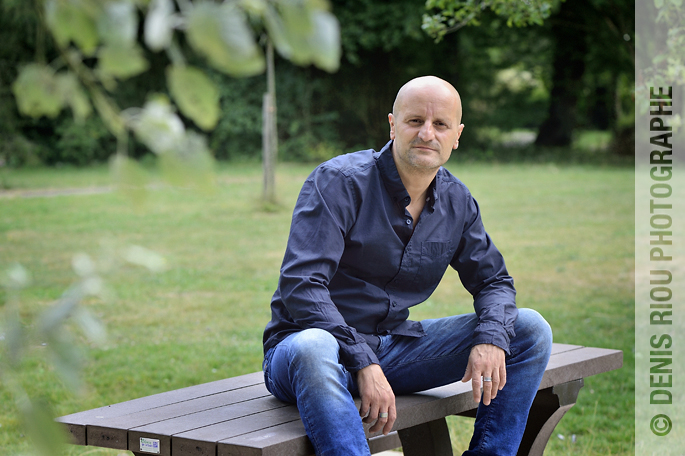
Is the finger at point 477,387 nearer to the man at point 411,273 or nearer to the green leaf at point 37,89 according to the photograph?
the man at point 411,273

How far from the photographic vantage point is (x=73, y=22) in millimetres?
730

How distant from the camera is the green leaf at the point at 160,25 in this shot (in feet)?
2.17

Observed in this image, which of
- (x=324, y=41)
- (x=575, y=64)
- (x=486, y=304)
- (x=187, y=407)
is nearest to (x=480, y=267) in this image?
(x=486, y=304)

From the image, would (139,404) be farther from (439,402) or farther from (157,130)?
(157,130)

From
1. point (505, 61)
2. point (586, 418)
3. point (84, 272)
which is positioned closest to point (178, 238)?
point (586, 418)

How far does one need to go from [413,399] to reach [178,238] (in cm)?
793

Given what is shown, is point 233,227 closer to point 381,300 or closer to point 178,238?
point 178,238

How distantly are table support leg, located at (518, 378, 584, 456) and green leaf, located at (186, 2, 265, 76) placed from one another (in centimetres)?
262

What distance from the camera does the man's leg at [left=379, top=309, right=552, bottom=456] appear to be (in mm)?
2680

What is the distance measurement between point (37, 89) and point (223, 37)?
0.67 ft

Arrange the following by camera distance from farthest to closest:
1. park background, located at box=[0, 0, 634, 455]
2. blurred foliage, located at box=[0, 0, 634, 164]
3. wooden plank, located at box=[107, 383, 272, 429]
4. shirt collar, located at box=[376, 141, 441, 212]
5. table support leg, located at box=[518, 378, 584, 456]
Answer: blurred foliage, located at box=[0, 0, 634, 164] < park background, located at box=[0, 0, 634, 455] < table support leg, located at box=[518, 378, 584, 456] < shirt collar, located at box=[376, 141, 441, 212] < wooden plank, located at box=[107, 383, 272, 429]

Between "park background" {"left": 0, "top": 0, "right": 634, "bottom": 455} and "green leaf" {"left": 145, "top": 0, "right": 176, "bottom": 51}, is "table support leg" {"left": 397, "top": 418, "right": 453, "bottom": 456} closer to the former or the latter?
"park background" {"left": 0, "top": 0, "right": 634, "bottom": 455}

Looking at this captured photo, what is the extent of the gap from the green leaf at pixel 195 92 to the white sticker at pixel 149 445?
1612 millimetres

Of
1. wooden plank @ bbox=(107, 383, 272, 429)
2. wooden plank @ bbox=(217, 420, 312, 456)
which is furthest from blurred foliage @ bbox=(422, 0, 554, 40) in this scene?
wooden plank @ bbox=(217, 420, 312, 456)
